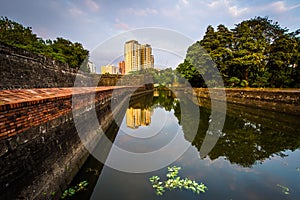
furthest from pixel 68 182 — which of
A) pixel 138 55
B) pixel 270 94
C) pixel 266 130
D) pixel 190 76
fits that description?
pixel 138 55

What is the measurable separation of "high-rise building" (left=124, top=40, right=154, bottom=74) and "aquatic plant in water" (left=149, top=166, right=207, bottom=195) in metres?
28.8

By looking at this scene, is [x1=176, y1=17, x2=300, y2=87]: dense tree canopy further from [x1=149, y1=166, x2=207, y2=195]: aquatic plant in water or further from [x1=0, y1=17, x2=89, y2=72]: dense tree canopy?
[x1=0, y1=17, x2=89, y2=72]: dense tree canopy

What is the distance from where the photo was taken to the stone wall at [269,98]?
8.31 m

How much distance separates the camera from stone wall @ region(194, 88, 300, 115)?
27.3ft

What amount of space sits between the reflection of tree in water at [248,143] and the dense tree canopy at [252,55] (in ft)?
34.1

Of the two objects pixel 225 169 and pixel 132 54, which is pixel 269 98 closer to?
pixel 225 169

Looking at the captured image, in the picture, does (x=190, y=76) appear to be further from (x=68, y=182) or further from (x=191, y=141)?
(x=68, y=182)

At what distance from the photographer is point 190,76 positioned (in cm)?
2139

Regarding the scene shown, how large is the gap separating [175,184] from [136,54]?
31.3m

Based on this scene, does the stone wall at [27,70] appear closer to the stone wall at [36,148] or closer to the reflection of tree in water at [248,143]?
the stone wall at [36,148]

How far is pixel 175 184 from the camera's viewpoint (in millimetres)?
3039

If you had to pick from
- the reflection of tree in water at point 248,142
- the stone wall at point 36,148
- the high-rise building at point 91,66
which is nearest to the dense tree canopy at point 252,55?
the reflection of tree in water at point 248,142

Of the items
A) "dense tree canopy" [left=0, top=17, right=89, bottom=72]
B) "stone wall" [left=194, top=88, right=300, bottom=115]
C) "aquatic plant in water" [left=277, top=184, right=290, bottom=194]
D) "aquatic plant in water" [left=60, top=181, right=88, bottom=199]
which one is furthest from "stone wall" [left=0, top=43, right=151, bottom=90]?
"stone wall" [left=194, top=88, right=300, bottom=115]

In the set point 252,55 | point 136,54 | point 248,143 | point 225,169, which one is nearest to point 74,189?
point 225,169
